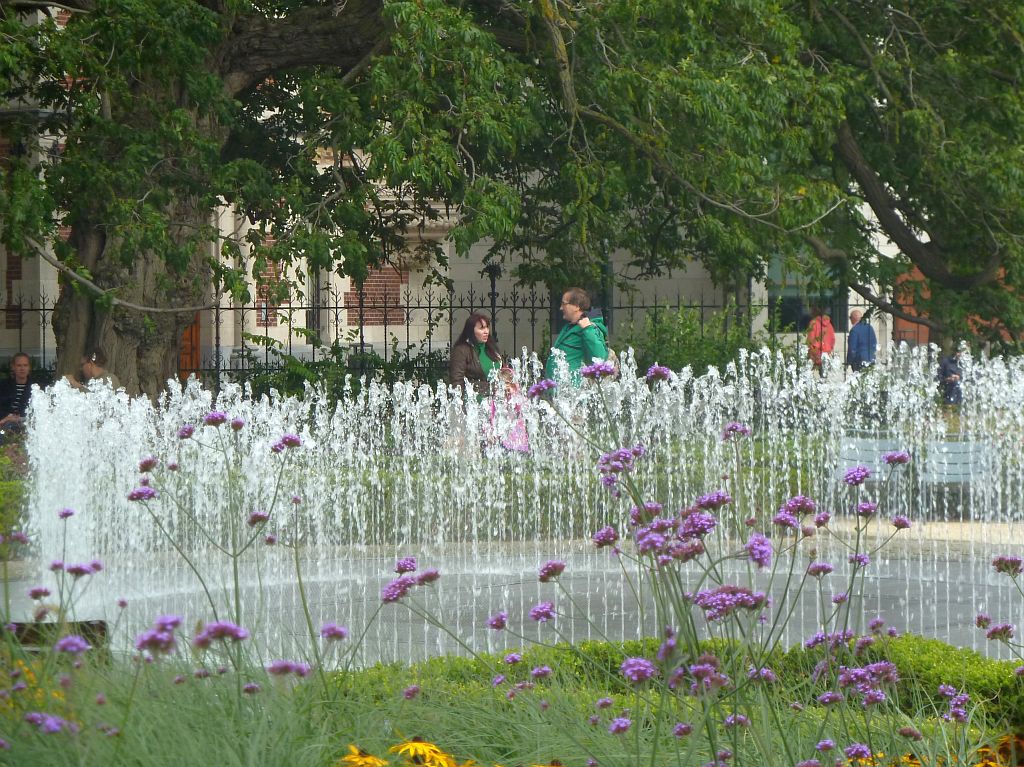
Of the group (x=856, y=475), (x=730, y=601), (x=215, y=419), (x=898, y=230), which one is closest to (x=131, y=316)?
(x=898, y=230)

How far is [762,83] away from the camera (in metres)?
13.8

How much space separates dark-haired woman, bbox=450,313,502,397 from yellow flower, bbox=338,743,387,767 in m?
9.21

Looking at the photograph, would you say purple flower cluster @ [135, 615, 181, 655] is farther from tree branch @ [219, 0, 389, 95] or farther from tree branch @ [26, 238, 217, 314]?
tree branch @ [219, 0, 389, 95]

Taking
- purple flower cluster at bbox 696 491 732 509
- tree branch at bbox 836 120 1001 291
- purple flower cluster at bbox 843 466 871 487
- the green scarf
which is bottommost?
purple flower cluster at bbox 696 491 732 509

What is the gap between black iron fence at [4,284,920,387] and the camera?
55.5 feet

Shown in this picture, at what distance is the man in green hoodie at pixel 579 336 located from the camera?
1158cm

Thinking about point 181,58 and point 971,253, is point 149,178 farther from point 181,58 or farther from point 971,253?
point 971,253

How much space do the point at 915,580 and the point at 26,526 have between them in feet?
19.3

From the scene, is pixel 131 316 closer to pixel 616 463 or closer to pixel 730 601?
pixel 616 463

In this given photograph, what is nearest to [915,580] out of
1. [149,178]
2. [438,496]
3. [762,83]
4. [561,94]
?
[438,496]

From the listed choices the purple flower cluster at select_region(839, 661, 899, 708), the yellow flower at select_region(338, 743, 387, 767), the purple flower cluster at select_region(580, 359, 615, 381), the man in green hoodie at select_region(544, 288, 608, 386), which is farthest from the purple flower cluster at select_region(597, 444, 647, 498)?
the man in green hoodie at select_region(544, 288, 608, 386)

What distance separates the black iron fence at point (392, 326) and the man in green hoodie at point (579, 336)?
334 centimetres

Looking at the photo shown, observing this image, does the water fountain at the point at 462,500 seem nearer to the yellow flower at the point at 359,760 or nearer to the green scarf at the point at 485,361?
the green scarf at the point at 485,361

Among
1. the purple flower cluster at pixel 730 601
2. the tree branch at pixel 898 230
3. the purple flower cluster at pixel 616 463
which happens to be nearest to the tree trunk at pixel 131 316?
the tree branch at pixel 898 230
